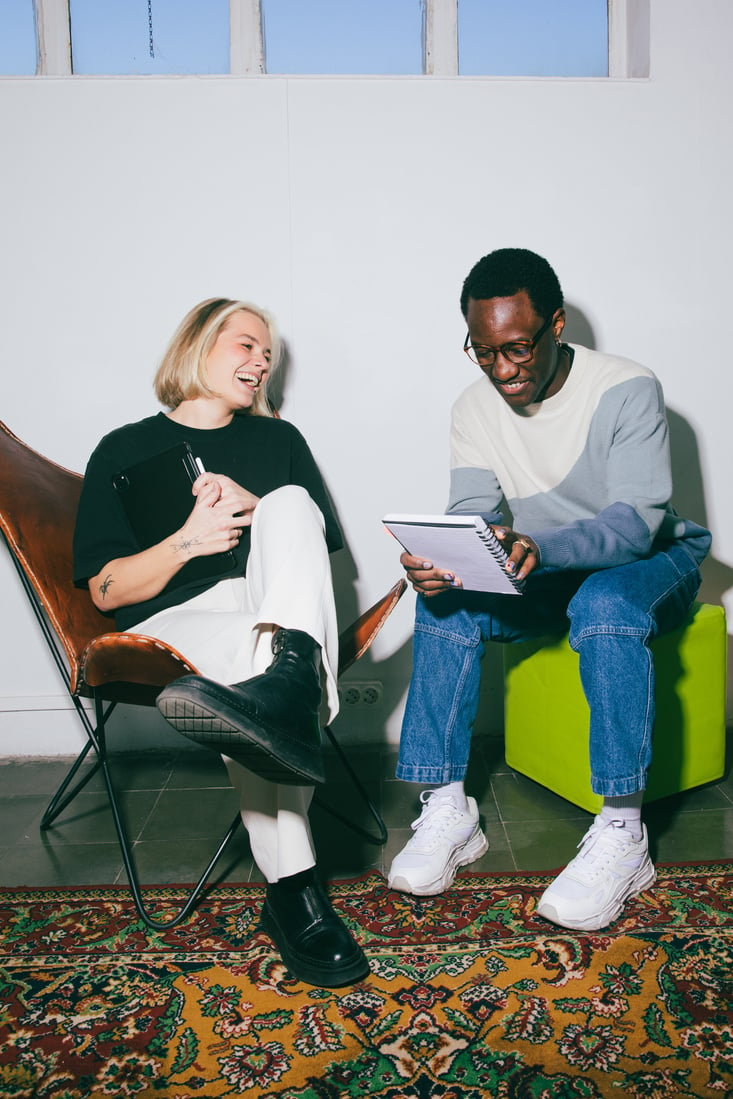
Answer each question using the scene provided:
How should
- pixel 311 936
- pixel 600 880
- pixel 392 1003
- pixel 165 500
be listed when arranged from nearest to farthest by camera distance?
1. pixel 392 1003
2. pixel 311 936
3. pixel 600 880
4. pixel 165 500

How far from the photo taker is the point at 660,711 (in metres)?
2.05

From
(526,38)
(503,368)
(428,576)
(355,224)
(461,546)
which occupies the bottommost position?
(428,576)

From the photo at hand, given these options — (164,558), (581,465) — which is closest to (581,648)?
(581,465)

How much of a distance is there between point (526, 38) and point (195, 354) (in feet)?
4.87

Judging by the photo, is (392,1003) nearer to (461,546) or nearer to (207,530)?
(461,546)

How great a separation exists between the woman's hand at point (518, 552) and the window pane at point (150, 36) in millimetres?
1835

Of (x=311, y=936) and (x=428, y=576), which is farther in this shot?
(x=428, y=576)

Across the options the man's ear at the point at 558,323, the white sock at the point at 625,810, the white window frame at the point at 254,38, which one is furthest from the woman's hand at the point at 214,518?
the white window frame at the point at 254,38

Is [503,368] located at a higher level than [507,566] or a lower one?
higher

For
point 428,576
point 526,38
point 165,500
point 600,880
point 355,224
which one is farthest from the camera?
point 526,38

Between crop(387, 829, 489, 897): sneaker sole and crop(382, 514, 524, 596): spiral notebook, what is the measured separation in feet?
1.94

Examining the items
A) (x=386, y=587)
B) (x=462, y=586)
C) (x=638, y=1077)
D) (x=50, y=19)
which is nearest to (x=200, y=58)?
(x=50, y=19)

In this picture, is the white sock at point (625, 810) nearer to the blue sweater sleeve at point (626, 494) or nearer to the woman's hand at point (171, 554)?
the blue sweater sleeve at point (626, 494)

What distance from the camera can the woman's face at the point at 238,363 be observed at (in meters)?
2.18
